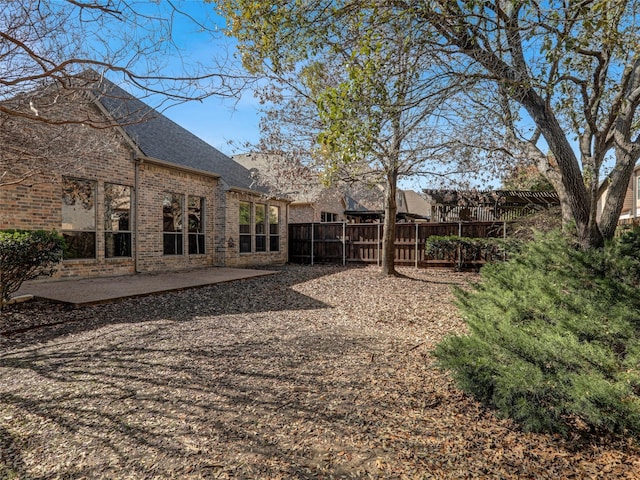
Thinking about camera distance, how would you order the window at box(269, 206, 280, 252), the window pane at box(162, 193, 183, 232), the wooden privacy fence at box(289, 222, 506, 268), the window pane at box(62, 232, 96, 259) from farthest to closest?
the window at box(269, 206, 280, 252), the wooden privacy fence at box(289, 222, 506, 268), the window pane at box(162, 193, 183, 232), the window pane at box(62, 232, 96, 259)

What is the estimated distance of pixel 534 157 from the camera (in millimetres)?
5180

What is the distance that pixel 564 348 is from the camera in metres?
2.57

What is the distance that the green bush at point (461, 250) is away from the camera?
495 inches

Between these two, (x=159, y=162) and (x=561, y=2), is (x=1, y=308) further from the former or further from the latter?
(x=561, y=2)

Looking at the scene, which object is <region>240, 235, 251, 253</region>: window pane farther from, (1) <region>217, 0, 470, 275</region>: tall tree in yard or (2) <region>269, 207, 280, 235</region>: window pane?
(1) <region>217, 0, 470, 275</region>: tall tree in yard

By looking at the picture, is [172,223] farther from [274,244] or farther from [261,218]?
[274,244]

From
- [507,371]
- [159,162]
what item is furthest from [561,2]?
[159,162]

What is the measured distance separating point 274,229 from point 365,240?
3941 millimetres

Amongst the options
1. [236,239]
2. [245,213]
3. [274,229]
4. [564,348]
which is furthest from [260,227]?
[564,348]

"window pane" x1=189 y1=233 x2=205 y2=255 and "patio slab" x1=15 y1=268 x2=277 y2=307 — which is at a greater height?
"window pane" x1=189 y1=233 x2=205 y2=255

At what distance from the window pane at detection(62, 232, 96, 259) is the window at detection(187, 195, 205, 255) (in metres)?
3.23

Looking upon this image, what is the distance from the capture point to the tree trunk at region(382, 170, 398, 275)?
1034 centimetres

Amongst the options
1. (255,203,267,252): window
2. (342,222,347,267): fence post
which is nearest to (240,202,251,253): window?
(255,203,267,252): window

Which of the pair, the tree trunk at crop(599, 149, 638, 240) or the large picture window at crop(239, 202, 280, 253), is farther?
the large picture window at crop(239, 202, 280, 253)
